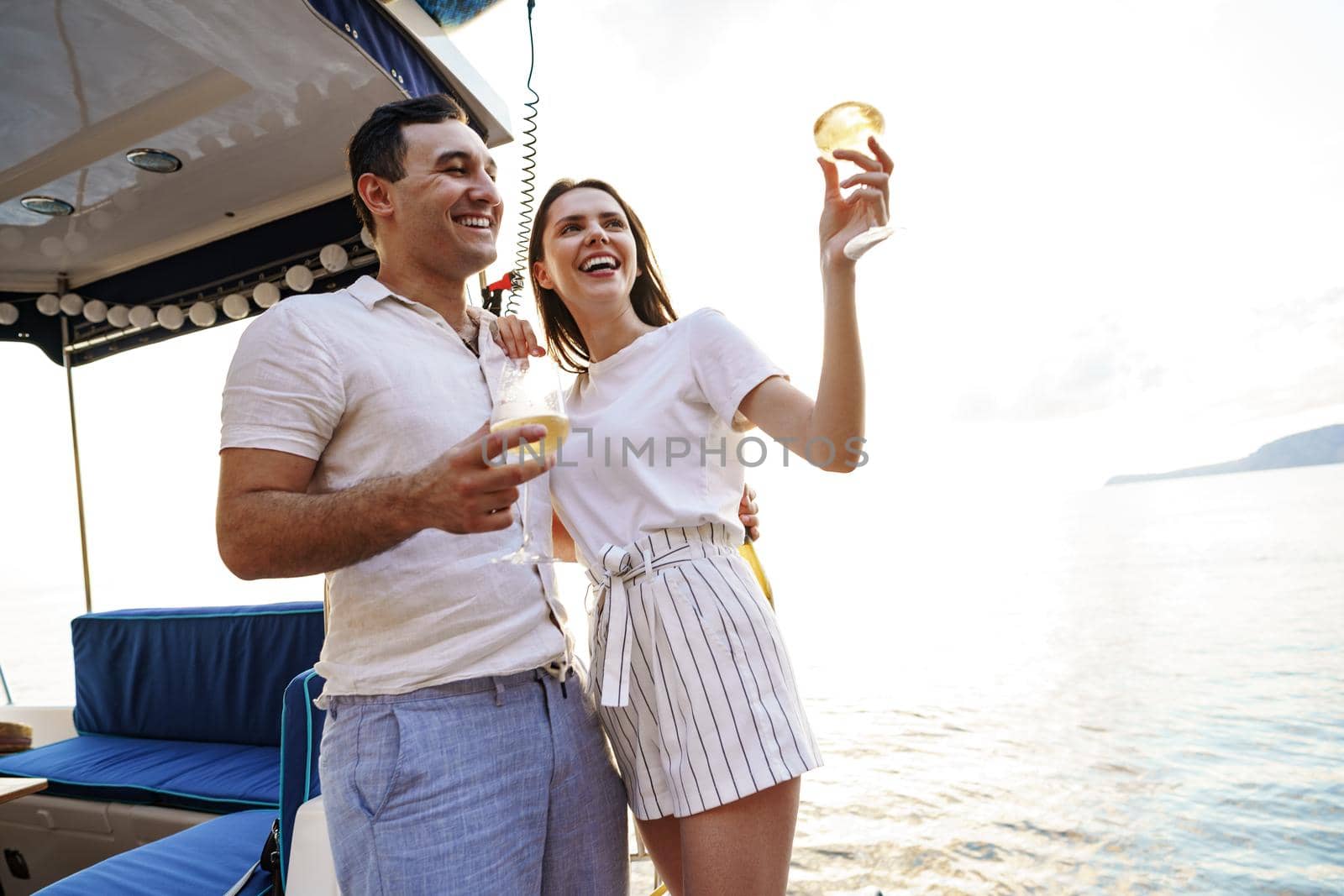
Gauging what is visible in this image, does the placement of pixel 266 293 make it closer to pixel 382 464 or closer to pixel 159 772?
pixel 159 772

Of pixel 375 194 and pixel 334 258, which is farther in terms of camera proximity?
pixel 334 258

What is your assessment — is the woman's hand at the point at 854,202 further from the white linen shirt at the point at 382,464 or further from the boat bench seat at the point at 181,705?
the boat bench seat at the point at 181,705

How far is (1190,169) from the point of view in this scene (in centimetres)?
3538

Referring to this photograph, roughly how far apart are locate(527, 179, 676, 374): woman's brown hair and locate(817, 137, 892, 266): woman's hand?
1.92ft

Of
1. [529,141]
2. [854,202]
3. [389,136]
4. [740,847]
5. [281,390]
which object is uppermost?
[529,141]

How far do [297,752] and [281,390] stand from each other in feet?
4.04

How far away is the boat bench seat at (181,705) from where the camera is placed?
11.5 ft

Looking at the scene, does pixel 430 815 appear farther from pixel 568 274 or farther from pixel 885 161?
pixel 885 161

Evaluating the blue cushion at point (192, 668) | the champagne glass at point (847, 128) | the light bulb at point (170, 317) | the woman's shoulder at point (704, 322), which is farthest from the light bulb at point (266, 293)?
the champagne glass at point (847, 128)

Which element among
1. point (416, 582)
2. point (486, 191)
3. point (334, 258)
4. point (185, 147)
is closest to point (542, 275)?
point (486, 191)

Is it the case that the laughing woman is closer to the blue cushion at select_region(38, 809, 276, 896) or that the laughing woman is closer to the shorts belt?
the shorts belt

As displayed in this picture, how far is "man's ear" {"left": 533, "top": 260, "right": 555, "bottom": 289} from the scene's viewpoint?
171cm

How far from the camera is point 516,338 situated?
1.33 metres

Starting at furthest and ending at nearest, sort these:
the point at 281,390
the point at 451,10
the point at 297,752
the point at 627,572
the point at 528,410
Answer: the point at 451,10
the point at 297,752
the point at 627,572
the point at 281,390
the point at 528,410
